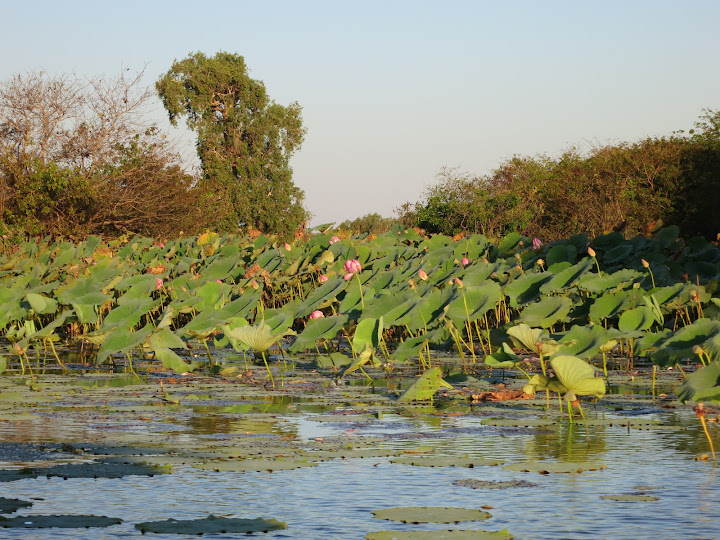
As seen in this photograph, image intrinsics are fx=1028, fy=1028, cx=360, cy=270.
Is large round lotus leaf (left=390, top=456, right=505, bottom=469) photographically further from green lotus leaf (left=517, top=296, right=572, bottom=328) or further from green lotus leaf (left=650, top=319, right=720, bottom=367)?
green lotus leaf (left=517, top=296, right=572, bottom=328)

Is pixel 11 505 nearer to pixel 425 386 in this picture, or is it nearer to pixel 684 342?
pixel 425 386

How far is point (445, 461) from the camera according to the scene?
13.1 feet

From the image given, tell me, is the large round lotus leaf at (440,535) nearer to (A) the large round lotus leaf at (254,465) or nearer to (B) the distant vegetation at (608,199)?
(A) the large round lotus leaf at (254,465)

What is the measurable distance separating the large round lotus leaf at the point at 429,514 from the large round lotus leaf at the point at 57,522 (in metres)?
0.81

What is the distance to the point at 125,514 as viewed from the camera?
10.4ft

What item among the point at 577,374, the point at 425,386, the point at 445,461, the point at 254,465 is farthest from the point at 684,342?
the point at 254,465

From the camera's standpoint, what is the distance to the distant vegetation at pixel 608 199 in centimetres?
3325

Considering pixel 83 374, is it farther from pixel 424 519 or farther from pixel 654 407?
pixel 424 519

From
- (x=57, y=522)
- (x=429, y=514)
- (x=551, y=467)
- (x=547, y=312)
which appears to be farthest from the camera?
(x=547, y=312)

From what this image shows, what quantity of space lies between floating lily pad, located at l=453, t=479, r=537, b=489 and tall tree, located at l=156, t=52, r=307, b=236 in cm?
4383

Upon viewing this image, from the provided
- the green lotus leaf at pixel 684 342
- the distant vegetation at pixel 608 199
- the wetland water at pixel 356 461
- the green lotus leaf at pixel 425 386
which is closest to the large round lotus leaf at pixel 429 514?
the wetland water at pixel 356 461

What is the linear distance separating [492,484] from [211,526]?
1102 mm

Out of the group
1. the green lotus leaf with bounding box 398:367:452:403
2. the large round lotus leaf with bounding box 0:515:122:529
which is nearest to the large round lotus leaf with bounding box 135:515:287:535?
the large round lotus leaf with bounding box 0:515:122:529

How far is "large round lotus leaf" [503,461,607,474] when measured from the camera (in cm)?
380
